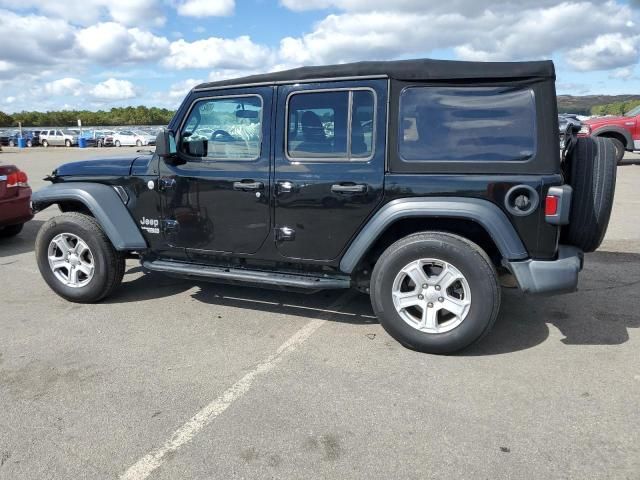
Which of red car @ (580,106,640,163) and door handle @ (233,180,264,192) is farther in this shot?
red car @ (580,106,640,163)

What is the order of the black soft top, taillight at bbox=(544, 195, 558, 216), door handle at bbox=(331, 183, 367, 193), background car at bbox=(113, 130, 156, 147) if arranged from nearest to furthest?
taillight at bbox=(544, 195, 558, 216) < the black soft top < door handle at bbox=(331, 183, 367, 193) < background car at bbox=(113, 130, 156, 147)

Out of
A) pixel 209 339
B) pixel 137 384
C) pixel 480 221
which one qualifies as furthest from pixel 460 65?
pixel 137 384

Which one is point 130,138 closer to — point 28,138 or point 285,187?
point 28,138

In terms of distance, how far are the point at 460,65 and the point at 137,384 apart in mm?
2939

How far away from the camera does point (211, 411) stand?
290cm

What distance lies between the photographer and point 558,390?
10.1ft

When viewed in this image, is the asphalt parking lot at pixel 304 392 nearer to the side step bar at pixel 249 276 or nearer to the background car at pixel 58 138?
the side step bar at pixel 249 276

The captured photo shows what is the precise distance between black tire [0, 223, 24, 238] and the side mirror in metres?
4.36

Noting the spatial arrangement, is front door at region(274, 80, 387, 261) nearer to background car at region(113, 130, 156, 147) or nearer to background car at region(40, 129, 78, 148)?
background car at region(113, 130, 156, 147)

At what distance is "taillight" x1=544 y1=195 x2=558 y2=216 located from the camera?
322 cm

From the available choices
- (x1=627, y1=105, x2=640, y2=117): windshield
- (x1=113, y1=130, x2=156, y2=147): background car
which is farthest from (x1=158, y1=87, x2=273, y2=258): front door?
(x1=113, y1=130, x2=156, y2=147): background car

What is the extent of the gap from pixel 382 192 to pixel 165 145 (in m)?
1.78

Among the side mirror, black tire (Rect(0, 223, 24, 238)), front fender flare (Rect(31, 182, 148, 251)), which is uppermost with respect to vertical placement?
the side mirror

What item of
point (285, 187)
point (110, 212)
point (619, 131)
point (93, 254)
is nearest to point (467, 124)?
point (285, 187)
